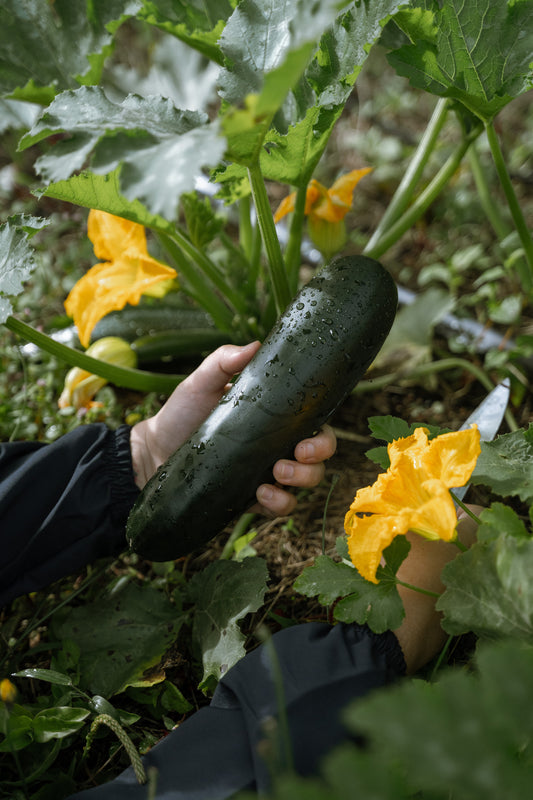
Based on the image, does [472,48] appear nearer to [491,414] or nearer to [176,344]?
[491,414]

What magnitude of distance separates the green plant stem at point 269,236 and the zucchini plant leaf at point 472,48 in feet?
1.11

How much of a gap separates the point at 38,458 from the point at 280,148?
787mm

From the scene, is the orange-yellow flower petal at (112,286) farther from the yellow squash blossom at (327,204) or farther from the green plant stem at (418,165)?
the green plant stem at (418,165)

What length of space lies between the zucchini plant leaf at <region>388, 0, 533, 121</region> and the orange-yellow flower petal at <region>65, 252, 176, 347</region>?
0.66m

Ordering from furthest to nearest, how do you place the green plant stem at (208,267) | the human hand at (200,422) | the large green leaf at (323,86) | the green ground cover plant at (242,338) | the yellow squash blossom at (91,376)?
1. the yellow squash blossom at (91,376)
2. the green plant stem at (208,267)
3. the human hand at (200,422)
4. the large green leaf at (323,86)
5. the green ground cover plant at (242,338)

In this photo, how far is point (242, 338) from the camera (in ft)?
5.36

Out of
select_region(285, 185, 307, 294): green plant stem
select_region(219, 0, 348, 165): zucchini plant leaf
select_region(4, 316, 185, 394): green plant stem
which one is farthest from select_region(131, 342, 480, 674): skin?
select_region(219, 0, 348, 165): zucchini plant leaf

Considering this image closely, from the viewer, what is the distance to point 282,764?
820 millimetres

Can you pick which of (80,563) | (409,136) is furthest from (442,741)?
(409,136)

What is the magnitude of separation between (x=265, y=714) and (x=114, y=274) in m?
1.00

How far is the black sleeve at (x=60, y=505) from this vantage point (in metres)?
1.26

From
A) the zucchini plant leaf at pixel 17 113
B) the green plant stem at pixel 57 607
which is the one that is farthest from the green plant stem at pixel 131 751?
the zucchini plant leaf at pixel 17 113

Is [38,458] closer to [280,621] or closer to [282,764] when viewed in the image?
[280,621]

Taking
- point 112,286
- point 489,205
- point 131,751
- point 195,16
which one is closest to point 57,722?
point 131,751
